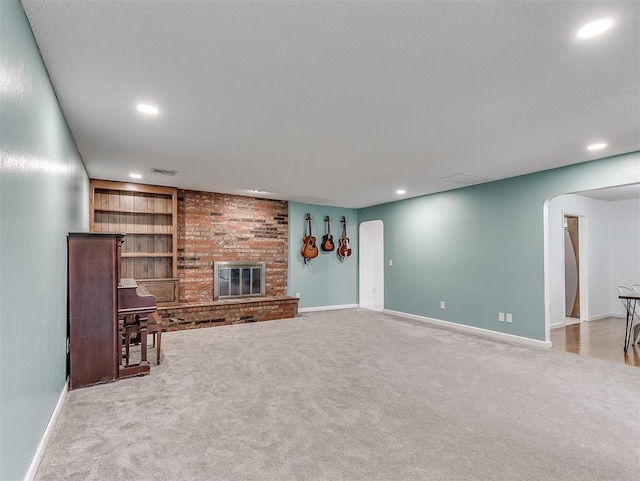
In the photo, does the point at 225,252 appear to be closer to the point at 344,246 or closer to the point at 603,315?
the point at 344,246

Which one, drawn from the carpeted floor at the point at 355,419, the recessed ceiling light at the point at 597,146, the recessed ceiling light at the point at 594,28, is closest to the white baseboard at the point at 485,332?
the carpeted floor at the point at 355,419

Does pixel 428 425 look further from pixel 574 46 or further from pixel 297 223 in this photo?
pixel 297 223

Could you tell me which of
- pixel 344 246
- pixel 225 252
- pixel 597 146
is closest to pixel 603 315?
pixel 597 146

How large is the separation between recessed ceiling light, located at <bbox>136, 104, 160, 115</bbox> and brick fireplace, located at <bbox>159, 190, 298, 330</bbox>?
3.27 metres

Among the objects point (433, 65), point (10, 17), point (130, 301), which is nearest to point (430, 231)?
point (433, 65)

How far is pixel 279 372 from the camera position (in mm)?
3361

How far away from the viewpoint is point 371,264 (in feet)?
26.9

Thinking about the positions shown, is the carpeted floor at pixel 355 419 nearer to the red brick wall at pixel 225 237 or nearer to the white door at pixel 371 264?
the red brick wall at pixel 225 237

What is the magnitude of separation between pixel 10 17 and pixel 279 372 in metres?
3.07

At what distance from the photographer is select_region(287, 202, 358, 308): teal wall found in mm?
7047

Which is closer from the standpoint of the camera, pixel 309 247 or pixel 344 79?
pixel 344 79

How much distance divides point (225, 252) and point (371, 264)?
357 centimetres

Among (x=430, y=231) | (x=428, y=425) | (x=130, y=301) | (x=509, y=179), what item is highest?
(x=509, y=179)

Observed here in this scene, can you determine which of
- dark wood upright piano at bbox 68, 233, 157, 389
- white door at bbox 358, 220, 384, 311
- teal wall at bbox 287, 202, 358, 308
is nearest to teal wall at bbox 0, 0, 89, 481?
dark wood upright piano at bbox 68, 233, 157, 389
